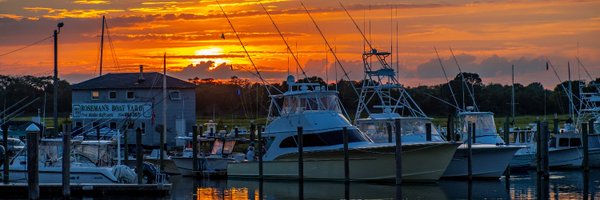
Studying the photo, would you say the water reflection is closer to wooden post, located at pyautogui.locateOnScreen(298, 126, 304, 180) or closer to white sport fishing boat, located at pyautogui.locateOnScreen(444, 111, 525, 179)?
wooden post, located at pyautogui.locateOnScreen(298, 126, 304, 180)

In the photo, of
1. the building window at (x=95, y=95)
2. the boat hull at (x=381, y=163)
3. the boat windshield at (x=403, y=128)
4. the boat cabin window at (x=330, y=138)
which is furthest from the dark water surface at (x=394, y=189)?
the building window at (x=95, y=95)

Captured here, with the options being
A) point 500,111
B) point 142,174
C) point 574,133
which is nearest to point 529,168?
point 574,133

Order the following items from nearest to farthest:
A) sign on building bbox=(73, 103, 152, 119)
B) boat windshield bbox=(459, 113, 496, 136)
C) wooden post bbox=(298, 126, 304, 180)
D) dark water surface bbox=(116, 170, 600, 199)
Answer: dark water surface bbox=(116, 170, 600, 199)
wooden post bbox=(298, 126, 304, 180)
boat windshield bbox=(459, 113, 496, 136)
sign on building bbox=(73, 103, 152, 119)

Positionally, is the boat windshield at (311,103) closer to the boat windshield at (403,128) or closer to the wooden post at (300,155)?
the boat windshield at (403,128)

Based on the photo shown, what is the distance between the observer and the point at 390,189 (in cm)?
4769

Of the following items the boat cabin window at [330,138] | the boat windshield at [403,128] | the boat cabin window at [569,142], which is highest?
the boat windshield at [403,128]

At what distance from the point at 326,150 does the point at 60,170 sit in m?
12.2

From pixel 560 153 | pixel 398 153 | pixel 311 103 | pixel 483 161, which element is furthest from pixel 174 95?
pixel 398 153

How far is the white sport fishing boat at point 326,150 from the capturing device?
4984 centimetres

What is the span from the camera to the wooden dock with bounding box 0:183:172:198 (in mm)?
42031

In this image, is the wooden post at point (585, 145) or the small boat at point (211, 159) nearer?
the wooden post at point (585, 145)

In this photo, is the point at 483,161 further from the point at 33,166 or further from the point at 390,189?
the point at 33,166

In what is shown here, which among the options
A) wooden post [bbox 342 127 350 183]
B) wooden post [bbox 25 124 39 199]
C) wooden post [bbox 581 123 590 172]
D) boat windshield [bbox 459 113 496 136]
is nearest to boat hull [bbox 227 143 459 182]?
wooden post [bbox 342 127 350 183]

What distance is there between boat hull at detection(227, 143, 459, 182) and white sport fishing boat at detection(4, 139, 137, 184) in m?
9.98
